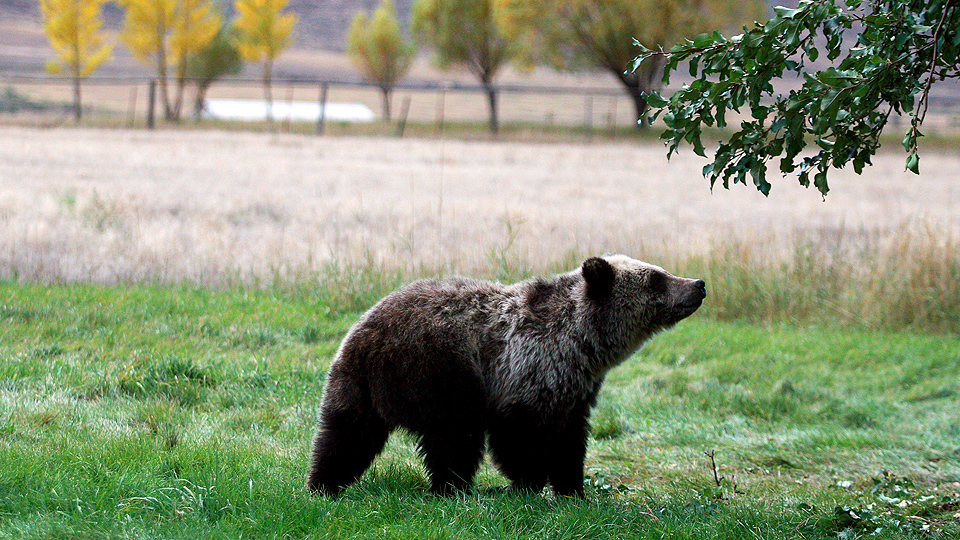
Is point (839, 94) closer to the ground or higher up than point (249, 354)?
higher up

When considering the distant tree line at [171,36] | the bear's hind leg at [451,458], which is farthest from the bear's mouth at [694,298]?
the distant tree line at [171,36]

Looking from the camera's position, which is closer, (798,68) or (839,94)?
(839,94)

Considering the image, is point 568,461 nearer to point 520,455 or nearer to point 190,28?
point 520,455

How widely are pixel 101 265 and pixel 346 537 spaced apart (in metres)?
8.11

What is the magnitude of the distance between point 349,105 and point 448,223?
78919mm

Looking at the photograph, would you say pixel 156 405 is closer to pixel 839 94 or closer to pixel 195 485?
pixel 195 485

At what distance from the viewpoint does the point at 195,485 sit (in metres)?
4.93

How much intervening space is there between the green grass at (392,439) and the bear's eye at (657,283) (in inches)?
50.9

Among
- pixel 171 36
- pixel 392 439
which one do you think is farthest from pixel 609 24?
pixel 392 439

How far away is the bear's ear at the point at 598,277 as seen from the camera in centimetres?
568

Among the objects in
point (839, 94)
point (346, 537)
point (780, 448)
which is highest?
point (839, 94)

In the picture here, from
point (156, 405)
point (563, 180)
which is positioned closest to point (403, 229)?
point (156, 405)

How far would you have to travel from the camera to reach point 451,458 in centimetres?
522

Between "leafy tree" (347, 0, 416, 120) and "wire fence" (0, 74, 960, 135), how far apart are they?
3289 mm
